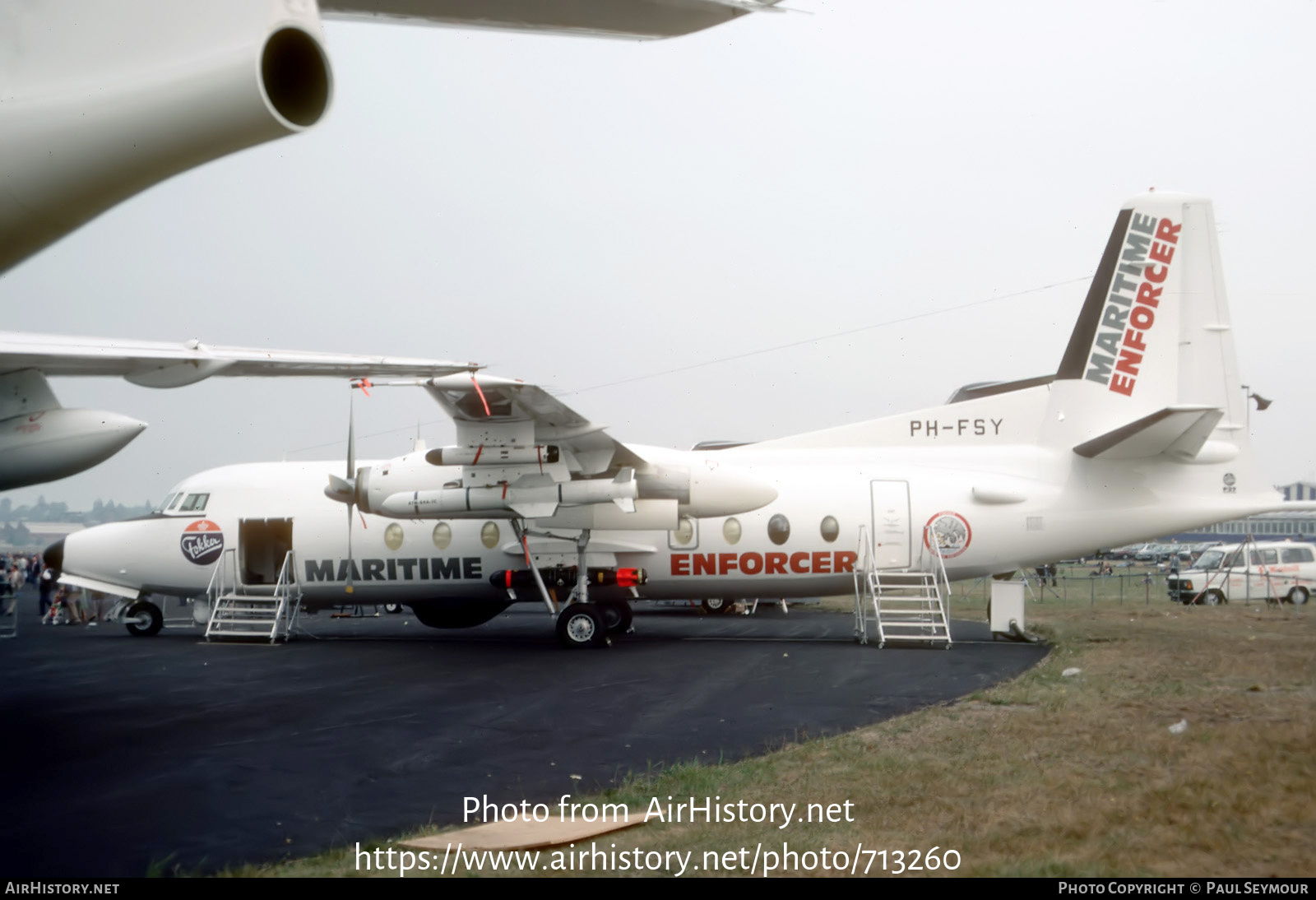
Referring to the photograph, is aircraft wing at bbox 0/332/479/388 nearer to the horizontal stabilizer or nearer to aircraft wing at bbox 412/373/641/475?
aircraft wing at bbox 412/373/641/475

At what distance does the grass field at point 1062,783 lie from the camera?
4664 millimetres

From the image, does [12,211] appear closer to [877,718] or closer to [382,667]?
[877,718]

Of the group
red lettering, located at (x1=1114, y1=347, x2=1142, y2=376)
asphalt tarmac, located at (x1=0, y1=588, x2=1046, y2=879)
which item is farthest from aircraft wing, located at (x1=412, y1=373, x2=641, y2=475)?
red lettering, located at (x1=1114, y1=347, x2=1142, y2=376)

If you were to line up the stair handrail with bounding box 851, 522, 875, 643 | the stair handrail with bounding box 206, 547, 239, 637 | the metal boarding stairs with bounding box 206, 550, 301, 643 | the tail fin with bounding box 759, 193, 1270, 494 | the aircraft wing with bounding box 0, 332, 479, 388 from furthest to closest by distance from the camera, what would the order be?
the stair handrail with bounding box 206, 547, 239, 637
the metal boarding stairs with bounding box 206, 550, 301, 643
the stair handrail with bounding box 851, 522, 875, 643
the tail fin with bounding box 759, 193, 1270, 494
the aircraft wing with bounding box 0, 332, 479, 388

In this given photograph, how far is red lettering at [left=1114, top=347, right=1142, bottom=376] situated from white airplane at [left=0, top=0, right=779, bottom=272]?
596 inches

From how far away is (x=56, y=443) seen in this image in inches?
195

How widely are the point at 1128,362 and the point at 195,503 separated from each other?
634 inches

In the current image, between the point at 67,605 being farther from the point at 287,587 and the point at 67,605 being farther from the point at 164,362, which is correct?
the point at 164,362

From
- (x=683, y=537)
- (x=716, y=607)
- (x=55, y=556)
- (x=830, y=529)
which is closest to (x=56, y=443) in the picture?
(x=683, y=537)

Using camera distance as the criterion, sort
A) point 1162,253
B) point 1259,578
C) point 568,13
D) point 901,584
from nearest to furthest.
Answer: point 568,13, point 1162,253, point 901,584, point 1259,578

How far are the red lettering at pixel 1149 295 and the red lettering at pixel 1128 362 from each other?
2.59 feet

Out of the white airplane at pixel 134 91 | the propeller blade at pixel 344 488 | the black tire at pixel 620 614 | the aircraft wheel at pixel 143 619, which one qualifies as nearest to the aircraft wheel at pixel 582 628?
the black tire at pixel 620 614

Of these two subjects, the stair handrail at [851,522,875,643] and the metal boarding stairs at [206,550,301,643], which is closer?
the stair handrail at [851,522,875,643]

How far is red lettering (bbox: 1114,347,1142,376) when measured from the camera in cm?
1499
